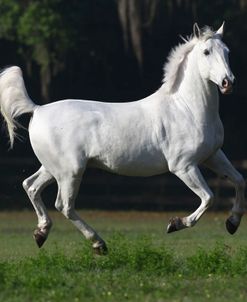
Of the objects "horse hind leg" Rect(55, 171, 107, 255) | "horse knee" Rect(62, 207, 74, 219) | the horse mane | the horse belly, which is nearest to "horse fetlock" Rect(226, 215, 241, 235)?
the horse belly

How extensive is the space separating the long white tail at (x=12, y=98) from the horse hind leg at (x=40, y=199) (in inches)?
19.3

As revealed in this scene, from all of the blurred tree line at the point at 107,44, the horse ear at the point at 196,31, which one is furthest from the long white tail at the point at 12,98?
the blurred tree line at the point at 107,44

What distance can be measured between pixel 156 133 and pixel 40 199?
1.62 meters

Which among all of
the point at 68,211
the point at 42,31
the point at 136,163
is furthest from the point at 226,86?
the point at 42,31

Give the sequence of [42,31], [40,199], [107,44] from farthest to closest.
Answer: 1. [107,44]
2. [42,31]
3. [40,199]

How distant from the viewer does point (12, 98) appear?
42.2 feet

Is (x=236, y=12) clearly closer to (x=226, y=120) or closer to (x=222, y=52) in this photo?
(x=226, y=120)

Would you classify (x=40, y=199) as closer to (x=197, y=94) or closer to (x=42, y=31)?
(x=197, y=94)

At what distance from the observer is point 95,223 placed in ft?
75.2

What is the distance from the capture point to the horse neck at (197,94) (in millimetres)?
12344

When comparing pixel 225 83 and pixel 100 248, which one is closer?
pixel 225 83

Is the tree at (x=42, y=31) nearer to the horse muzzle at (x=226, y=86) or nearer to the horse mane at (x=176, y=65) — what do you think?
the horse mane at (x=176, y=65)

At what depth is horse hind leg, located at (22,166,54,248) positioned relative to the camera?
41.0 ft

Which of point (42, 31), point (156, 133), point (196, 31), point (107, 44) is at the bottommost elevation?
point (107, 44)
